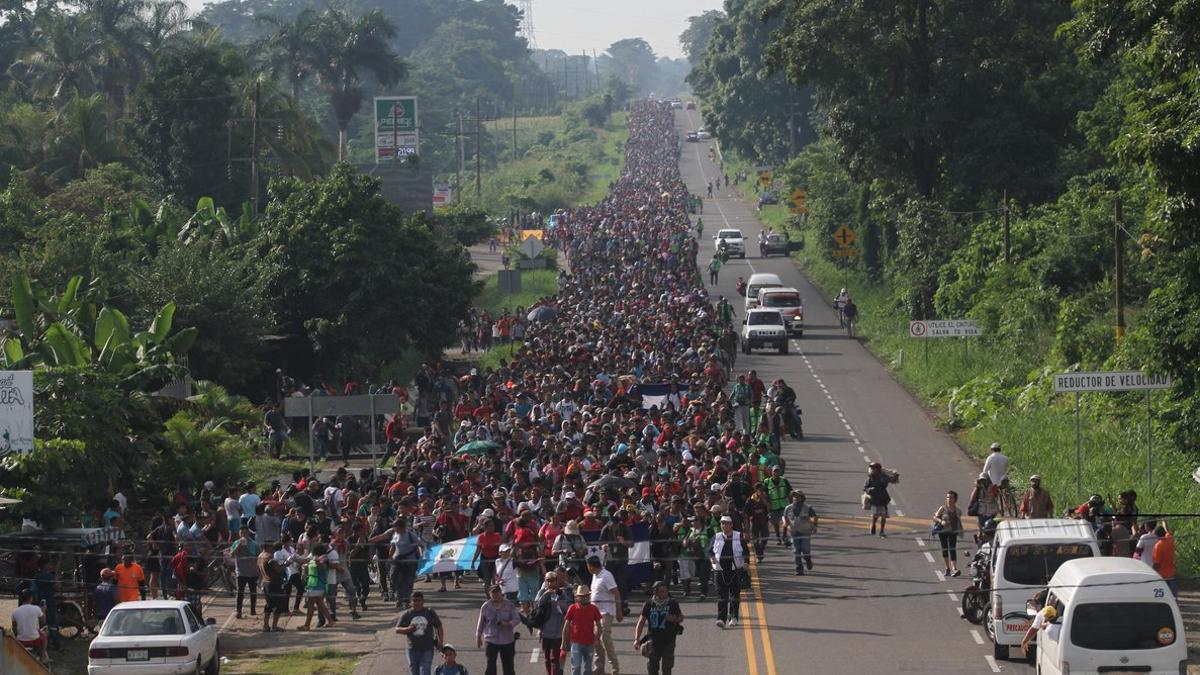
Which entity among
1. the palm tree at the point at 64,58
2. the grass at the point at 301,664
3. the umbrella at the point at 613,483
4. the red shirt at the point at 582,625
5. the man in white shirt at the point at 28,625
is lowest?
the grass at the point at 301,664

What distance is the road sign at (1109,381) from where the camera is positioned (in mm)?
26453

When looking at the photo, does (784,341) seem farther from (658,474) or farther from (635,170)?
(635,170)

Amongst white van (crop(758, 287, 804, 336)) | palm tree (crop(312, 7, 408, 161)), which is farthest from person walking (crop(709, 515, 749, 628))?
palm tree (crop(312, 7, 408, 161))

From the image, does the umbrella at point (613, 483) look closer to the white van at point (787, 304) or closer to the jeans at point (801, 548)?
the jeans at point (801, 548)

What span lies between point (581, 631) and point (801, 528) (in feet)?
24.6

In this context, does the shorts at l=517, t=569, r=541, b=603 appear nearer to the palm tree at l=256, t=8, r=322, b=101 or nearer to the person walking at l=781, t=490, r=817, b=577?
the person walking at l=781, t=490, r=817, b=577

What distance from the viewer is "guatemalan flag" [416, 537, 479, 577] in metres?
25.2

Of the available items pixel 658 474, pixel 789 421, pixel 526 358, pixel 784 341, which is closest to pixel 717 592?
pixel 658 474

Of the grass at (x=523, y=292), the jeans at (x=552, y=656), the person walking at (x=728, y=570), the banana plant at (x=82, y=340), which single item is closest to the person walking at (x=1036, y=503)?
the person walking at (x=728, y=570)

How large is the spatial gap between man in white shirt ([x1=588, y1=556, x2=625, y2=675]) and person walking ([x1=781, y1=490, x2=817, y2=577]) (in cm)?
597

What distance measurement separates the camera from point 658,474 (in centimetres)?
2895

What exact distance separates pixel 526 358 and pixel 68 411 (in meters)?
17.4

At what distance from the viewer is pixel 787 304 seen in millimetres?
58750

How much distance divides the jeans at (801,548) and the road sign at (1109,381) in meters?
4.16
